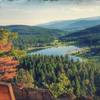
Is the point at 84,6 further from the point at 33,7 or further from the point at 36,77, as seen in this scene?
the point at 36,77

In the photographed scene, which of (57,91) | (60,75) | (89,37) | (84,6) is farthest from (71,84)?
(89,37)

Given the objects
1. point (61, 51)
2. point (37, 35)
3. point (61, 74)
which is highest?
point (61, 74)

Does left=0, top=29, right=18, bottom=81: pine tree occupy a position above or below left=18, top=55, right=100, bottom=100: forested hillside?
above

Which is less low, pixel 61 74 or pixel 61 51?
pixel 61 74

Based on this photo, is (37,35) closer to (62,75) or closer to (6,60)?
(62,75)

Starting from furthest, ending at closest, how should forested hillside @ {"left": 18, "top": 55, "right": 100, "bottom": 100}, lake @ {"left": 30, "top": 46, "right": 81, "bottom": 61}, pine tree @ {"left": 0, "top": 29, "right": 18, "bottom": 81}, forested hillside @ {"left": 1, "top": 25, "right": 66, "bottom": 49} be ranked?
forested hillside @ {"left": 1, "top": 25, "right": 66, "bottom": 49} → lake @ {"left": 30, "top": 46, "right": 81, "bottom": 61} → forested hillside @ {"left": 18, "top": 55, "right": 100, "bottom": 100} → pine tree @ {"left": 0, "top": 29, "right": 18, "bottom": 81}

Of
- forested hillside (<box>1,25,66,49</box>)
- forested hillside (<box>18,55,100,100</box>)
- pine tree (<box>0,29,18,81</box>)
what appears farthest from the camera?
forested hillside (<box>1,25,66,49</box>)

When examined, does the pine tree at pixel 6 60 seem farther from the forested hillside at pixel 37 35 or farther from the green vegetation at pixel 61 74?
the forested hillside at pixel 37 35

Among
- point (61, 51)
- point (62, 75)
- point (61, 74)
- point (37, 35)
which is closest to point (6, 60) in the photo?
point (62, 75)

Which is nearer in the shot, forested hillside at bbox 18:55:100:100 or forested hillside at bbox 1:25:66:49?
forested hillside at bbox 18:55:100:100

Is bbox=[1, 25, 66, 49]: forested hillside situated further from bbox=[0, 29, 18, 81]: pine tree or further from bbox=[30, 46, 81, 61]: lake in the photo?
bbox=[0, 29, 18, 81]: pine tree

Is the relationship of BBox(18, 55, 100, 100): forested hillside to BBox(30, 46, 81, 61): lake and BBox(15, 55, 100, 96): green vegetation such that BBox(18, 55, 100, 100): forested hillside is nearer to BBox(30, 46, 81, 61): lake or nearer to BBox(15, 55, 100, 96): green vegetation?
BBox(15, 55, 100, 96): green vegetation

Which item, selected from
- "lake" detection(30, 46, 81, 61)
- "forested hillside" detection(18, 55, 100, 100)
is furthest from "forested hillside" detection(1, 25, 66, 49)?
"forested hillside" detection(18, 55, 100, 100)
